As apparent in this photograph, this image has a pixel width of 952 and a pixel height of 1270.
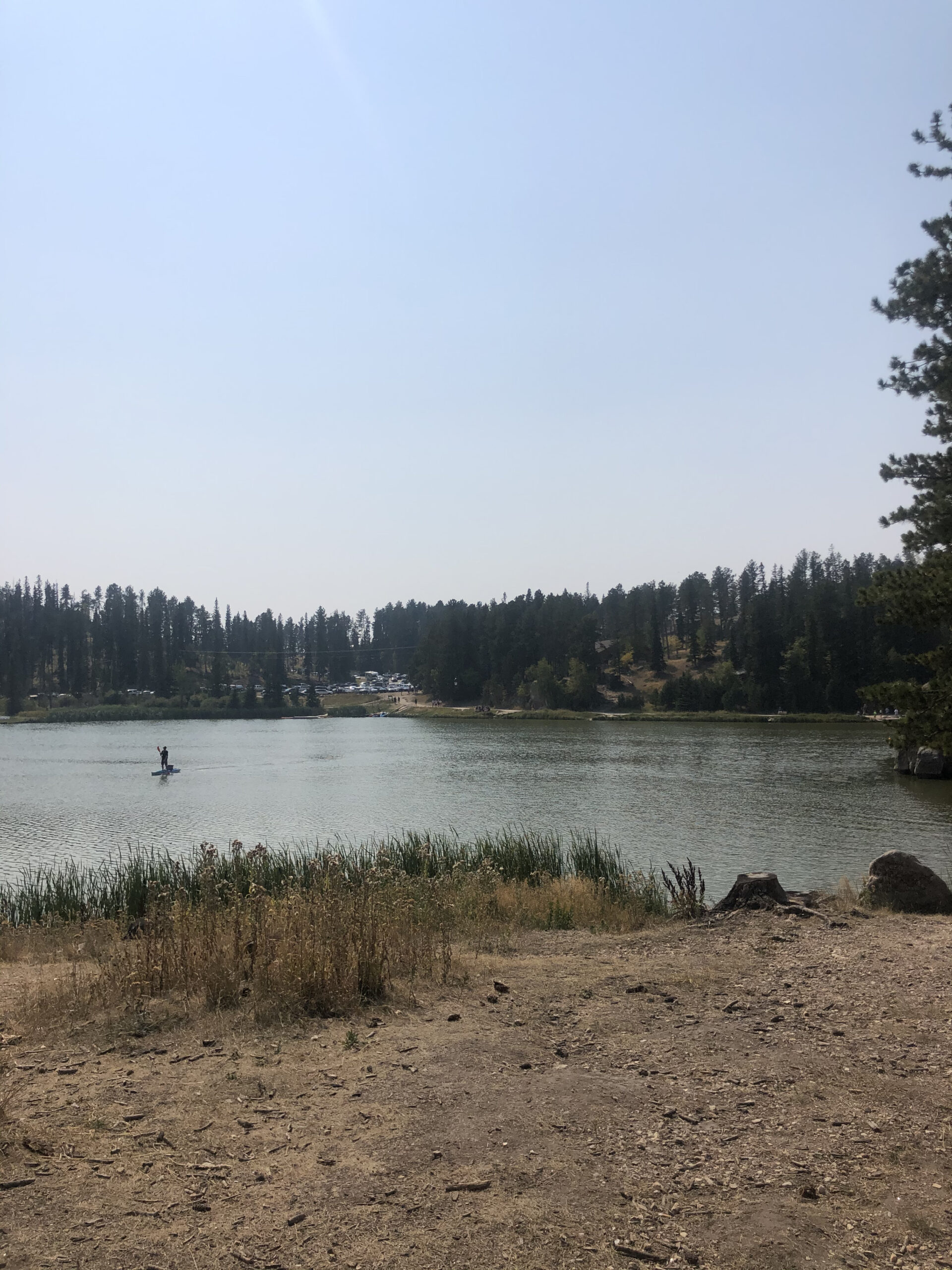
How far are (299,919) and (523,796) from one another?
29.7 meters

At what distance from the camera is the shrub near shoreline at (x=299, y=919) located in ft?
22.4

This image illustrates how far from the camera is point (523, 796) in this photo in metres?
36.9

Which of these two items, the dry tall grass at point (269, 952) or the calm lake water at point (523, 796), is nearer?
the dry tall grass at point (269, 952)

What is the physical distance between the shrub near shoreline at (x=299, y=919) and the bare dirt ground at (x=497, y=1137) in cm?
50

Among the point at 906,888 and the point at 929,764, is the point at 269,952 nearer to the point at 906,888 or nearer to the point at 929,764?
the point at 906,888

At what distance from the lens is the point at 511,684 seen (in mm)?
134750

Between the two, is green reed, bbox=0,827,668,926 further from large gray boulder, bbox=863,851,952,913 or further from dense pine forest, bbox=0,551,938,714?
dense pine forest, bbox=0,551,938,714

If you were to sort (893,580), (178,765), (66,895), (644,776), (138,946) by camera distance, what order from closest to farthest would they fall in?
(138,946), (893,580), (66,895), (644,776), (178,765)

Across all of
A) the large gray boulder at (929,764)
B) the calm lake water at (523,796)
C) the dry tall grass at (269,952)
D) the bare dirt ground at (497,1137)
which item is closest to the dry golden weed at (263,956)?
the dry tall grass at (269,952)

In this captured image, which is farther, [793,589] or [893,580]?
[793,589]

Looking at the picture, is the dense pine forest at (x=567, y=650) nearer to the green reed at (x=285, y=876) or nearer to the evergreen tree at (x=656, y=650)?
the evergreen tree at (x=656, y=650)

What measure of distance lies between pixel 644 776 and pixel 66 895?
3364cm

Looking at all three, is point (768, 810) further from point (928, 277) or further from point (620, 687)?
point (620, 687)

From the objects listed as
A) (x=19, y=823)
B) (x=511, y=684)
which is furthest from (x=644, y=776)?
(x=511, y=684)
